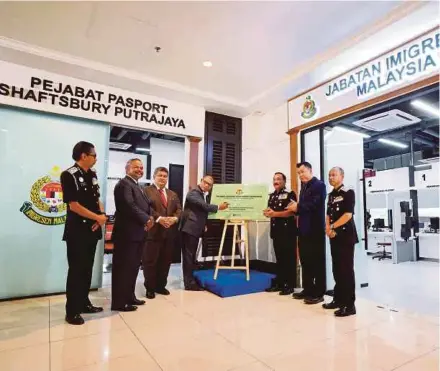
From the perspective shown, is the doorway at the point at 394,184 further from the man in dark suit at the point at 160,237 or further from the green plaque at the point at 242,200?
the man in dark suit at the point at 160,237

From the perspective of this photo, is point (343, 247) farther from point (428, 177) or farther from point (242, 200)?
point (428, 177)

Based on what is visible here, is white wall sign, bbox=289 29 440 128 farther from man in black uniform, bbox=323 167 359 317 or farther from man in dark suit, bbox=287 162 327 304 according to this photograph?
man in black uniform, bbox=323 167 359 317

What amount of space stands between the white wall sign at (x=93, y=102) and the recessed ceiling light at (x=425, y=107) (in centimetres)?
400

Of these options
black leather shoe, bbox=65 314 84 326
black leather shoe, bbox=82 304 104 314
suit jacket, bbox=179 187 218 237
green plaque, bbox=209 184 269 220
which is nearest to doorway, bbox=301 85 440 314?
green plaque, bbox=209 184 269 220

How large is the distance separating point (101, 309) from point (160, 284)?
86 centimetres

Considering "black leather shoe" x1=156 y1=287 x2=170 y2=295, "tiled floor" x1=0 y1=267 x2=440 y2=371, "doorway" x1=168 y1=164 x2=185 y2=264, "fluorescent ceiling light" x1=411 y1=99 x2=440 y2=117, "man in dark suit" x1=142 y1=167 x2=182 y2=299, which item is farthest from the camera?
"doorway" x1=168 y1=164 x2=185 y2=264

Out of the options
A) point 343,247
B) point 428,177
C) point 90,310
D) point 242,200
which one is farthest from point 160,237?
point 428,177

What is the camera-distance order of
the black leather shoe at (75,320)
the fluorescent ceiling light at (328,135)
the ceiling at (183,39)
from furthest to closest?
the fluorescent ceiling light at (328,135) < the ceiling at (183,39) < the black leather shoe at (75,320)

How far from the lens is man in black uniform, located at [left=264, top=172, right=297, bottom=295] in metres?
3.79

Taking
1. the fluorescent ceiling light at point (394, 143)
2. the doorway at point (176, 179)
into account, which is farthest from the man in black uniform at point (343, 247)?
the fluorescent ceiling light at point (394, 143)

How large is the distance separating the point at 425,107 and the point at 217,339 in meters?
5.91

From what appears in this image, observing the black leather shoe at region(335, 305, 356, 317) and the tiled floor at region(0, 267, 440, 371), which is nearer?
the tiled floor at region(0, 267, 440, 371)

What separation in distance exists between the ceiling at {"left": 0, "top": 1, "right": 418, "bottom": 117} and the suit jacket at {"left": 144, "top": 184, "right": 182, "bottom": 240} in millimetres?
1658

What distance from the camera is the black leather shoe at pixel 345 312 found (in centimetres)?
293
